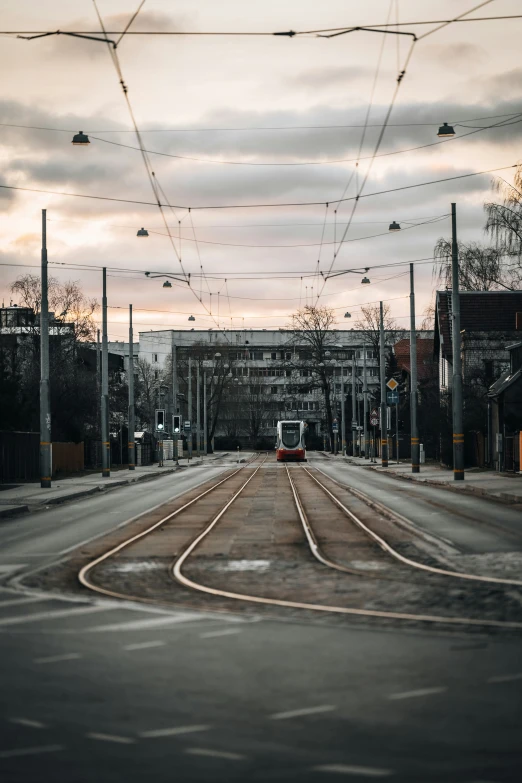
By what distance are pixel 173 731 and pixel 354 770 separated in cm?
116

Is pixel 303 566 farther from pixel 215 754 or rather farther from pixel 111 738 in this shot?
pixel 215 754

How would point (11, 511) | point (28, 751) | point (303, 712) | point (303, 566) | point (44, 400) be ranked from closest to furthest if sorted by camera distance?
1. point (28, 751)
2. point (303, 712)
3. point (303, 566)
4. point (11, 511)
5. point (44, 400)

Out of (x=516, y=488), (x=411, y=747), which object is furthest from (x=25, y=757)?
(x=516, y=488)

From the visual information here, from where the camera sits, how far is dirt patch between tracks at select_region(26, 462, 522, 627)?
1066 cm

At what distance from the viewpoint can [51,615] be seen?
10211 mm

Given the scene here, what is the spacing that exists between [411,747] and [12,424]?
1499 inches

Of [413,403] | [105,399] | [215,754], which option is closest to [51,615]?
[215,754]

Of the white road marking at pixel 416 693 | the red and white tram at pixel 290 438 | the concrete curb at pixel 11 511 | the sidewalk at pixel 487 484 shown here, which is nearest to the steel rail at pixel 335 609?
the white road marking at pixel 416 693

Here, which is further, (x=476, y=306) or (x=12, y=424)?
(x=476, y=306)

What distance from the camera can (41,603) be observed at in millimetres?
11047

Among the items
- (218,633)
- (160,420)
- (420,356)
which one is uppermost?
(420,356)

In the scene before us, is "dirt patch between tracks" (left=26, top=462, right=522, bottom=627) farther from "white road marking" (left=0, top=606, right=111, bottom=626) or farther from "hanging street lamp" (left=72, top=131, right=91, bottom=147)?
"hanging street lamp" (left=72, top=131, right=91, bottom=147)

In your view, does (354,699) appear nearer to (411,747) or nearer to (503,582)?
(411,747)

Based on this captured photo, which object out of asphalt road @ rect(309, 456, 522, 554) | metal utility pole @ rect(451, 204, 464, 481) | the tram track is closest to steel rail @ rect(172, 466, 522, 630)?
the tram track
